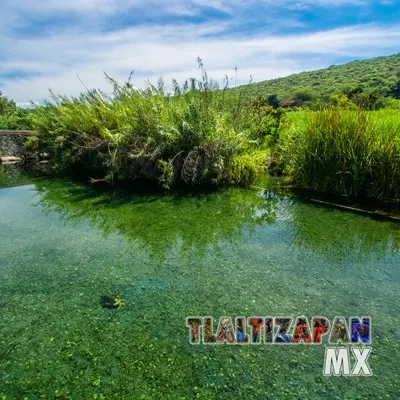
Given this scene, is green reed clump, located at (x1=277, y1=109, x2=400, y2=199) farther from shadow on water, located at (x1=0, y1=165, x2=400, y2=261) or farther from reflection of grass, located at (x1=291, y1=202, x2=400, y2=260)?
reflection of grass, located at (x1=291, y1=202, x2=400, y2=260)

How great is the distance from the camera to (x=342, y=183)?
277 inches

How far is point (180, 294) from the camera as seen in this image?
11.7ft

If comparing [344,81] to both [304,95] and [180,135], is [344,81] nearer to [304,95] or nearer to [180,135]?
[304,95]

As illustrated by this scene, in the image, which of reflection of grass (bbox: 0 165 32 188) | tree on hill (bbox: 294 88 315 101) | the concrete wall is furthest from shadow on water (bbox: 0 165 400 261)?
tree on hill (bbox: 294 88 315 101)

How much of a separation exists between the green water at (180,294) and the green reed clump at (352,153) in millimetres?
1149

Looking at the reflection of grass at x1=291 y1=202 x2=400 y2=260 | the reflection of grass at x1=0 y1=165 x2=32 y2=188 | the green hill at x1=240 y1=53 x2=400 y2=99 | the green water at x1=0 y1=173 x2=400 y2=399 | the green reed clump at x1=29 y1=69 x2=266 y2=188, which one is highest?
the green hill at x1=240 y1=53 x2=400 y2=99

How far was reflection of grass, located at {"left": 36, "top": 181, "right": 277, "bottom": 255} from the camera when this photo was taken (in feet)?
17.5

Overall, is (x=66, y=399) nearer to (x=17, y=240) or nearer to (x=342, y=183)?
(x=17, y=240)

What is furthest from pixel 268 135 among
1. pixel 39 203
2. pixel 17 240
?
pixel 17 240

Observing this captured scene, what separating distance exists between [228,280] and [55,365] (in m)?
2.05

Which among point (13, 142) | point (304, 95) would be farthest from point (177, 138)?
point (304, 95)

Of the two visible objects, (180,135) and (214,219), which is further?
(180,135)

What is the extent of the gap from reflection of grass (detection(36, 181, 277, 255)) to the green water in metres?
0.05

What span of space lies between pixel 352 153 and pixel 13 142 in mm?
16142
